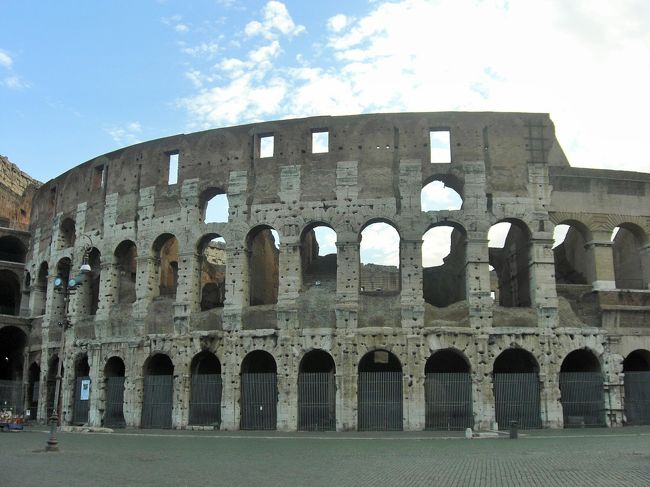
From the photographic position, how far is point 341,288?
884 inches

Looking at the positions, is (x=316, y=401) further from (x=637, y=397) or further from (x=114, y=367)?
(x=637, y=397)

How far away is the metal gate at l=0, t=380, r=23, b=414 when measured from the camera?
29.2m

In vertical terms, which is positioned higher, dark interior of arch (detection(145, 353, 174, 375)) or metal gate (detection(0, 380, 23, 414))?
dark interior of arch (detection(145, 353, 174, 375))

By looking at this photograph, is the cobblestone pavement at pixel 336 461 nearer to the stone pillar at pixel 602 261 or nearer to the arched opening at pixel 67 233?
the stone pillar at pixel 602 261

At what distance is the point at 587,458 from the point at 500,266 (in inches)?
592

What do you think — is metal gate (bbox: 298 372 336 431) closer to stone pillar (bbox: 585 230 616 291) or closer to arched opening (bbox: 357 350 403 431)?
arched opening (bbox: 357 350 403 431)

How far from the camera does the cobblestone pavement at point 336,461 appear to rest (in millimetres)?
9844

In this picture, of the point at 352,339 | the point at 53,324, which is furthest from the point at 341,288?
the point at 53,324

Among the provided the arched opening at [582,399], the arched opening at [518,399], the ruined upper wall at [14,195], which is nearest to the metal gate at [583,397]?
the arched opening at [582,399]

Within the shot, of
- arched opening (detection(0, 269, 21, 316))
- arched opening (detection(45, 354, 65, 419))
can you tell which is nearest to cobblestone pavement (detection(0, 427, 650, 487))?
arched opening (detection(45, 354, 65, 419))

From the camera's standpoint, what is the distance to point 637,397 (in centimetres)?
2219

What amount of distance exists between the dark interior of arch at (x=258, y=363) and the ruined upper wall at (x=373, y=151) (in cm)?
545

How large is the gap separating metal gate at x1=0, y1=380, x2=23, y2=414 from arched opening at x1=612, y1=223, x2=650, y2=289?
25.0 m

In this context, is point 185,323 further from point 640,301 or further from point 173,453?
point 640,301
